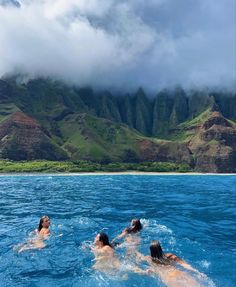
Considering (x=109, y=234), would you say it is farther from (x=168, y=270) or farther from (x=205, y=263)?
(x=168, y=270)

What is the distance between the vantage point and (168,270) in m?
16.9

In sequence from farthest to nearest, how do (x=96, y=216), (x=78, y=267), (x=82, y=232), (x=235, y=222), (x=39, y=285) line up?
(x=96, y=216)
(x=235, y=222)
(x=82, y=232)
(x=78, y=267)
(x=39, y=285)

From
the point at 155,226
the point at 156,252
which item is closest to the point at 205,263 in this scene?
the point at 156,252

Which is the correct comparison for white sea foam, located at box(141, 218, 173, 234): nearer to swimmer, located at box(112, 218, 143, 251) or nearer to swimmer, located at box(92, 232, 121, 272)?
swimmer, located at box(112, 218, 143, 251)

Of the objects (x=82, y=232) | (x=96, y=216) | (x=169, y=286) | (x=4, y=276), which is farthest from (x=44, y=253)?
(x=96, y=216)

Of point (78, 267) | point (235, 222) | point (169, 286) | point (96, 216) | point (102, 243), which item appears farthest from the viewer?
point (96, 216)

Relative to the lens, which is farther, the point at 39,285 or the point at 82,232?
the point at 82,232

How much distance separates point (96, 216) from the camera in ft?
125

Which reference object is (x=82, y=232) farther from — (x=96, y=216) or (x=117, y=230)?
(x=96, y=216)

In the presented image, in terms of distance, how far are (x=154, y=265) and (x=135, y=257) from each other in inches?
107

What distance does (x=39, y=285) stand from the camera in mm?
16875

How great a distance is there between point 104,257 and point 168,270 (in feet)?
12.7

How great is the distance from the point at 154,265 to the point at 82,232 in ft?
39.8

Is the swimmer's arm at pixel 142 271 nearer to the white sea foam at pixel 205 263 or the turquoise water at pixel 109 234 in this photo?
the turquoise water at pixel 109 234
